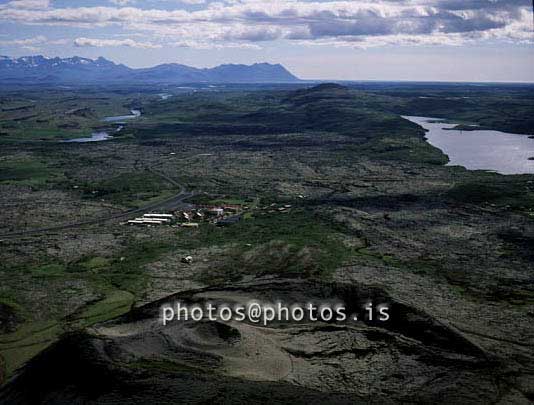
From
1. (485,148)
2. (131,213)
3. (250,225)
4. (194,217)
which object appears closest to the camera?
(250,225)

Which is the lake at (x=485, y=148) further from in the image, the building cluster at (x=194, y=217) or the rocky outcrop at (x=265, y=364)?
the rocky outcrop at (x=265, y=364)

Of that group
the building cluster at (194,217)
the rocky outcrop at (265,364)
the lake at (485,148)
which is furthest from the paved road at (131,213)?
the lake at (485,148)

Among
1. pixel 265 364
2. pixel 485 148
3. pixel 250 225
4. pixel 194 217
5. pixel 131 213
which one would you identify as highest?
pixel 485 148

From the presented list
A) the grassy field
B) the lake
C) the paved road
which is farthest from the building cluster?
the lake

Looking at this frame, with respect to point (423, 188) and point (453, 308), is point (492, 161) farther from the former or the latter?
point (453, 308)

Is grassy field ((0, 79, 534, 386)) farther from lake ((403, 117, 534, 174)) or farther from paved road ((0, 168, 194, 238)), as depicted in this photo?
lake ((403, 117, 534, 174))

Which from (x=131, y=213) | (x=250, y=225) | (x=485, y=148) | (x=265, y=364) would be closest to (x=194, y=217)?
(x=250, y=225)

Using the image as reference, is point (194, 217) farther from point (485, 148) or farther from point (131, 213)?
point (485, 148)

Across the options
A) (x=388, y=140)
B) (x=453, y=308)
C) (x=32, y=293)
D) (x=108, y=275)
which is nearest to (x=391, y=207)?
(x=453, y=308)
